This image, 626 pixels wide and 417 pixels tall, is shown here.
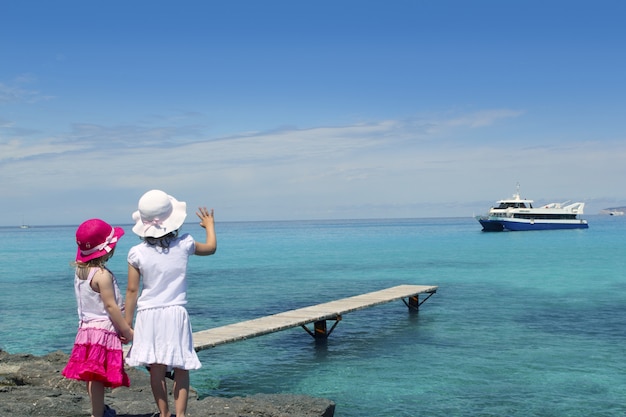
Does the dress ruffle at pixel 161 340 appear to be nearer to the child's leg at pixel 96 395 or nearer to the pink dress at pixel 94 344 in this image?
the pink dress at pixel 94 344

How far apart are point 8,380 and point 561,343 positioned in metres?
12.8

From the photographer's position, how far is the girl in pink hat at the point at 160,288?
5016 mm

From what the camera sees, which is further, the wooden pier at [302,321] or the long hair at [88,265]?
the wooden pier at [302,321]

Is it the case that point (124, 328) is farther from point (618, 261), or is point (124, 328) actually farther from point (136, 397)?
point (618, 261)

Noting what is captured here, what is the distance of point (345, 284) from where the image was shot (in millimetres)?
31891

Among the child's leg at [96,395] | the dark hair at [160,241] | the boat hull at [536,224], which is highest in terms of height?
the dark hair at [160,241]

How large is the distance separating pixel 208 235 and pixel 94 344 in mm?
1334

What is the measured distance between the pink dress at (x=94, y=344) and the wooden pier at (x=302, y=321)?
6.45m

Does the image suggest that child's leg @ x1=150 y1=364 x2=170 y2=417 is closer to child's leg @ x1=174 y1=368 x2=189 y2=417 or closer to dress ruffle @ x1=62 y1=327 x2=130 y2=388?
child's leg @ x1=174 y1=368 x2=189 y2=417

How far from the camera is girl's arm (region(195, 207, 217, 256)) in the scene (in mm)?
5184

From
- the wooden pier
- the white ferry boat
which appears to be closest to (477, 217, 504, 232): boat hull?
the white ferry boat

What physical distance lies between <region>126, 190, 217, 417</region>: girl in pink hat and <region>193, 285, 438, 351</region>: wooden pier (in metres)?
6.81

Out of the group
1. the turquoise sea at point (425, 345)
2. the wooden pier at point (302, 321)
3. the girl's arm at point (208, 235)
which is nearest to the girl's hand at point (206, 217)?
the girl's arm at point (208, 235)

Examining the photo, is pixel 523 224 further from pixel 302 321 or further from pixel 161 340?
pixel 161 340
